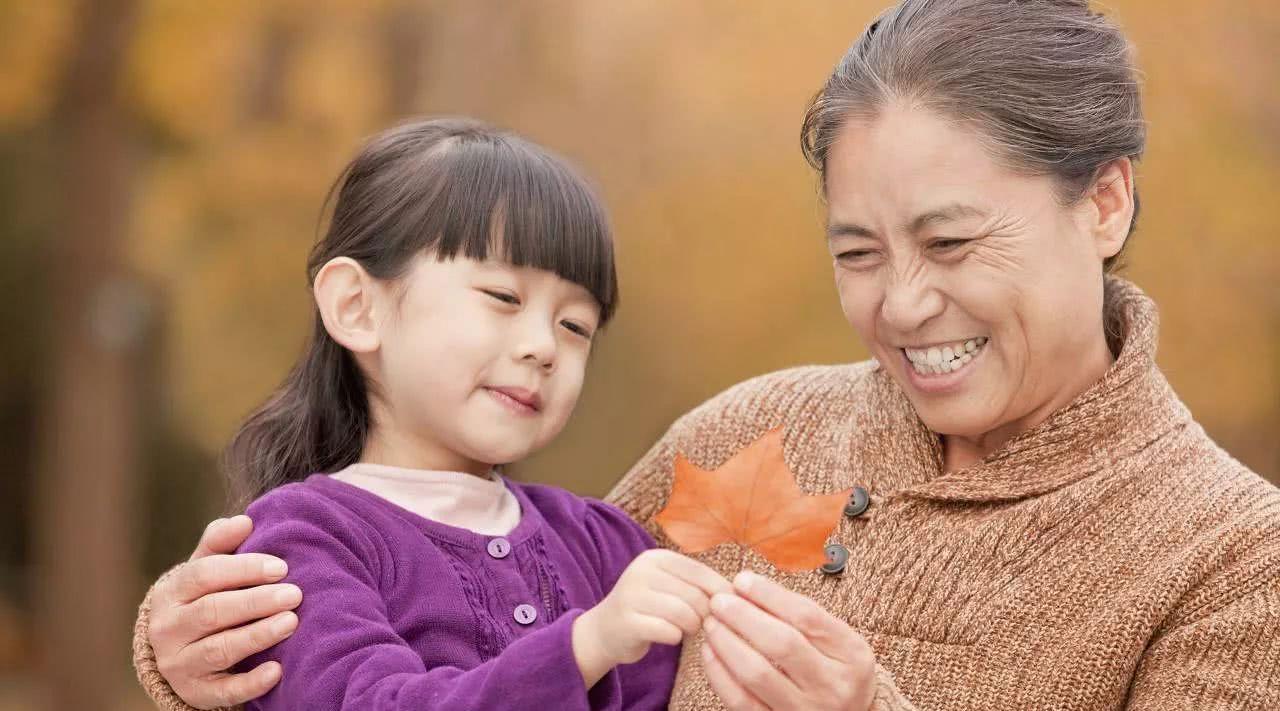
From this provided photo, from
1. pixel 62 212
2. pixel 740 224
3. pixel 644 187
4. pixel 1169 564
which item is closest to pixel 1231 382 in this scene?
pixel 740 224

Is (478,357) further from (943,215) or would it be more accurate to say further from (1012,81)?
(1012,81)

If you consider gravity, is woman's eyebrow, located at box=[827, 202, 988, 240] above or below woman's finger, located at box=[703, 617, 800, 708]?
above

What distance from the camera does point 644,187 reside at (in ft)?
16.2

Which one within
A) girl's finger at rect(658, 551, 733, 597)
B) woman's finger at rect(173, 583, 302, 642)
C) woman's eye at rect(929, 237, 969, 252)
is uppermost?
woman's eye at rect(929, 237, 969, 252)

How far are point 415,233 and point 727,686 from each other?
0.66m

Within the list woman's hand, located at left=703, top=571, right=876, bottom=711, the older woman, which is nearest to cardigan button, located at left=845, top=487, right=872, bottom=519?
the older woman

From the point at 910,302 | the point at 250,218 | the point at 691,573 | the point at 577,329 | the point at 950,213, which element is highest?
the point at 950,213

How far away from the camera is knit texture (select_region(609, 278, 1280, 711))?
1477mm

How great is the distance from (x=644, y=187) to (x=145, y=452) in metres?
2.20

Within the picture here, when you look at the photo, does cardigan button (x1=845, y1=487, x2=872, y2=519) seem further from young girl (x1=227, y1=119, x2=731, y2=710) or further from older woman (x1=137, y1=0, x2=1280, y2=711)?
young girl (x1=227, y1=119, x2=731, y2=710)

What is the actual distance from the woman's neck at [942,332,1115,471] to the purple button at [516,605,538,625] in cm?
55

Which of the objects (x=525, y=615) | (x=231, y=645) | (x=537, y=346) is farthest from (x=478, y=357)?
(x=231, y=645)

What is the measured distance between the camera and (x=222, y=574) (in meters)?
1.45

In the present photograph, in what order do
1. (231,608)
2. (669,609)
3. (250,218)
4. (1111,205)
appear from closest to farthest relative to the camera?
(669,609) → (231,608) → (1111,205) → (250,218)
